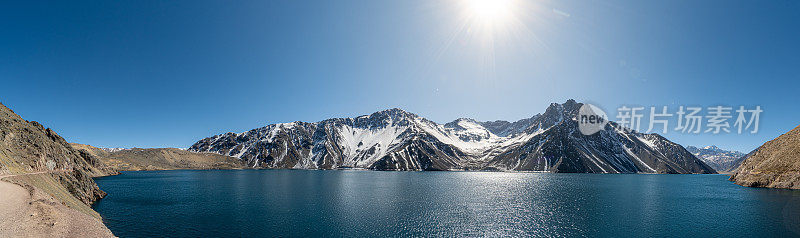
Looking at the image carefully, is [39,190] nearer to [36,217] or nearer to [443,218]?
[36,217]

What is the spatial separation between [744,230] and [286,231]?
95594mm

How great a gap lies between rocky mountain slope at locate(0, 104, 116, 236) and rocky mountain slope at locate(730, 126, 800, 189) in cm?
23379

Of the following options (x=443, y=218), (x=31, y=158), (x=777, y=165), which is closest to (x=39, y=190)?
(x=31, y=158)

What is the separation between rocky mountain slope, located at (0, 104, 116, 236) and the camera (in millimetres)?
39156

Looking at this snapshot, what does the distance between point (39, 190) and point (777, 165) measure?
263 m

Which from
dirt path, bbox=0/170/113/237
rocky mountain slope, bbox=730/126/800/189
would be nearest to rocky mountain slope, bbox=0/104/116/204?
dirt path, bbox=0/170/113/237

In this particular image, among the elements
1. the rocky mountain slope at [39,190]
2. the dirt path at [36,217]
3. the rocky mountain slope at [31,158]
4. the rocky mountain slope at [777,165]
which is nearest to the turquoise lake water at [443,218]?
the rocky mountain slope at [39,190]

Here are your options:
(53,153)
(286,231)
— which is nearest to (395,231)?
(286,231)

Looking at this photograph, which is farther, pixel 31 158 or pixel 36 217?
pixel 31 158

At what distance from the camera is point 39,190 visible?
51750 millimetres

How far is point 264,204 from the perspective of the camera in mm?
87000

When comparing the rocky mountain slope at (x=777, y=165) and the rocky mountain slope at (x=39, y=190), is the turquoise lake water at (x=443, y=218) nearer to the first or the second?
the rocky mountain slope at (x=39, y=190)

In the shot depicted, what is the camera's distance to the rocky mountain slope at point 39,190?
1542 inches

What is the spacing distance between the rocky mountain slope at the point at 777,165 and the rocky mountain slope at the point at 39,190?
23379cm
